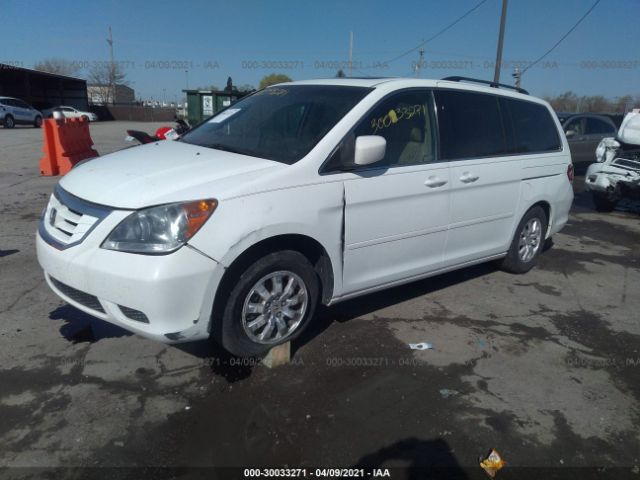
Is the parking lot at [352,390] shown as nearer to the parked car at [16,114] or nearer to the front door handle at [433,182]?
the front door handle at [433,182]

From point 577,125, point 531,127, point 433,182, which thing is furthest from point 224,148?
point 577,125

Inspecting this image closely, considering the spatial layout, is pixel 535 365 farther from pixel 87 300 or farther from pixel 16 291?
pixel 16 291

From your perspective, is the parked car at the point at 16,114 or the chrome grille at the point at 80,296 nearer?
the chrome grille at the point at 80,296

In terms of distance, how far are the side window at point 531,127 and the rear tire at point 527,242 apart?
0.66 meters

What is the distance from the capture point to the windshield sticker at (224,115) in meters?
4.23

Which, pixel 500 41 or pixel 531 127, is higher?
pixel 500 41

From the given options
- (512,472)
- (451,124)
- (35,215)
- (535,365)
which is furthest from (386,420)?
(35,215)

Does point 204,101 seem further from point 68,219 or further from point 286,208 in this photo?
point 286,208

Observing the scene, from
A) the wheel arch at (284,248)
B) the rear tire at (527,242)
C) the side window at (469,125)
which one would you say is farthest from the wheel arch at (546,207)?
the wheel arch at (284,248)

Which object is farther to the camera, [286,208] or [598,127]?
[598,127]

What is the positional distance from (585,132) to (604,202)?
477cm

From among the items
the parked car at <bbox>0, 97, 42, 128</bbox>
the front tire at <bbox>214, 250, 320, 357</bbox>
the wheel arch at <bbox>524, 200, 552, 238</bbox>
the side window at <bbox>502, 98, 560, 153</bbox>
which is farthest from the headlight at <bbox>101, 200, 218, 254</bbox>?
the parked car at <bbox>0, 97, 42, 128</bbox>

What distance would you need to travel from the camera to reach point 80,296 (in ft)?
9.78

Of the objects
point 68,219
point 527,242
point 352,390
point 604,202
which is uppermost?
point 68,219
